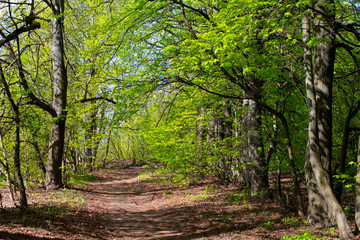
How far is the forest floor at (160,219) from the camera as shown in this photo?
18.8ft

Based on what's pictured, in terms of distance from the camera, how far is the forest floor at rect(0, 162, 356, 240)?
5.74 metres

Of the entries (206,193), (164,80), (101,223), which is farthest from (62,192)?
(164,80)

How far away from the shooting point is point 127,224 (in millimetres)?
7855

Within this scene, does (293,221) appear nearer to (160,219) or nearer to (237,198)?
(237,198)

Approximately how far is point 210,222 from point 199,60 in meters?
4.66

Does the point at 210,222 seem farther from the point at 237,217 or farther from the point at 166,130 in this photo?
the point at 166,130

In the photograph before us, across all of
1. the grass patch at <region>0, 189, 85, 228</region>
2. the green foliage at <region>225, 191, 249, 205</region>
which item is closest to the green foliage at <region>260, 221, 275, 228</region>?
the green foliage at <region>225, 191, 249, 205</region>

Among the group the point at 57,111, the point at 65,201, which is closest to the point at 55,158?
the point at 57,111

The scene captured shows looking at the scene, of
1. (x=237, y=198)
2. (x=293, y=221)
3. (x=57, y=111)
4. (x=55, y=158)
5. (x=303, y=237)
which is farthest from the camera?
(x=57, y=111)

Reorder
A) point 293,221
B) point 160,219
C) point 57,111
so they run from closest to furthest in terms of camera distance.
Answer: point 293,221, point 160,219, point 57,111

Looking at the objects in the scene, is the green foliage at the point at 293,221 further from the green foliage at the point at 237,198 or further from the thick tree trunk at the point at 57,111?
the thick tree trunk at the point at 57,111

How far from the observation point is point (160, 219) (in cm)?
848

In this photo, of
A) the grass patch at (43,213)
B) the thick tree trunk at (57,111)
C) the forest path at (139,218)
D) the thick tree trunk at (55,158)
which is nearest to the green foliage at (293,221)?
the forest path at (139,218)

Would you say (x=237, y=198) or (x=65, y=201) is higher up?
(x=65, y=201)
